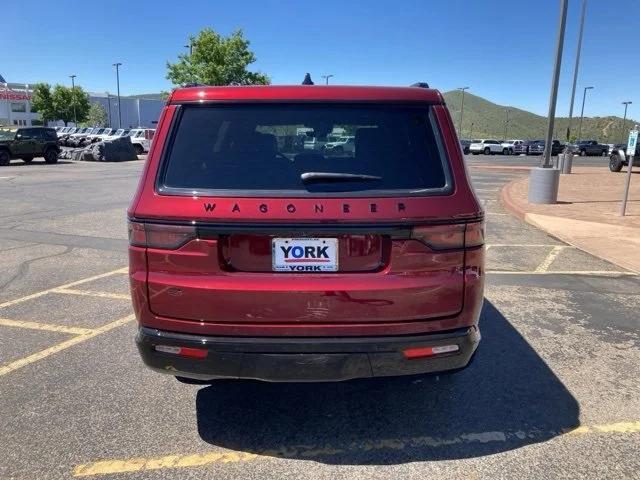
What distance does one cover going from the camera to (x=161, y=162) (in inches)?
107

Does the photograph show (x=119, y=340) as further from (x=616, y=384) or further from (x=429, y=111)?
(x=616, y=384)

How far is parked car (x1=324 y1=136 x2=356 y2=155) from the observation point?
2.78 metres

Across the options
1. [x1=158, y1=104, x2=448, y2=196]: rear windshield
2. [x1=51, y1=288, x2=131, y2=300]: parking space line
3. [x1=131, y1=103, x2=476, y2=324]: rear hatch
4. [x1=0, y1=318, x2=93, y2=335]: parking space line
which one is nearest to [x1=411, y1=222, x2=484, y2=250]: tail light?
[x1=131, y1=103, x2=476, y2=324]: rear hatch

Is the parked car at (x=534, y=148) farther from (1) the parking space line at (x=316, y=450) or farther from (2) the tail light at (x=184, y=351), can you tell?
(2) the tail light at (x=184, y=351)

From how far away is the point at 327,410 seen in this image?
3.26 metres

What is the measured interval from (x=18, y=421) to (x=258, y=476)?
1.53 m

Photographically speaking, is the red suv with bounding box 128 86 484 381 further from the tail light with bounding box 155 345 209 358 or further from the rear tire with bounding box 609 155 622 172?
the rear tire with bounding box 609 155 622 172

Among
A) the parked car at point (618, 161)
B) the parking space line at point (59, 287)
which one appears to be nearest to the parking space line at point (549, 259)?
the parking space line at point (59, 287)

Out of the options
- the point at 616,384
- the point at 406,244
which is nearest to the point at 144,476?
the point at 406,244

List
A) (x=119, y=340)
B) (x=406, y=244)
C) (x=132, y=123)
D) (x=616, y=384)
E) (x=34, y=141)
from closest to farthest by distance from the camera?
(x=406, y=244) < (x=616, y=384) < (x=119, y=340) < (x=34, y=141) < (x=132, y=123)

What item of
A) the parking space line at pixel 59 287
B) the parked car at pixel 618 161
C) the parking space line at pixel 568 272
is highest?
the parked car at pixel 618 161

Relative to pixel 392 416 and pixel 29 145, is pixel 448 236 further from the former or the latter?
pixel 29 145

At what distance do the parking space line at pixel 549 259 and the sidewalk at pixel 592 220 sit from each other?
40 centimetres

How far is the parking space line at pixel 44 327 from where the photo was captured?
4496 millimetres
